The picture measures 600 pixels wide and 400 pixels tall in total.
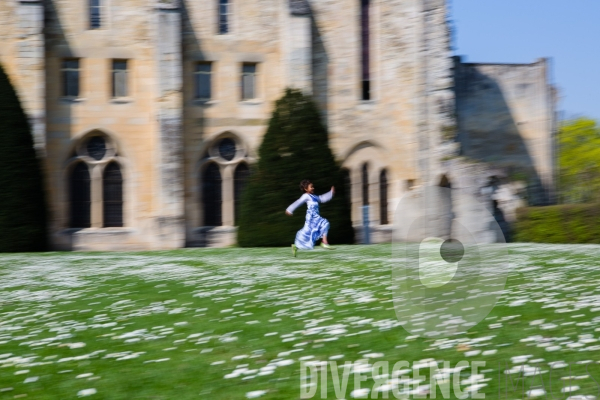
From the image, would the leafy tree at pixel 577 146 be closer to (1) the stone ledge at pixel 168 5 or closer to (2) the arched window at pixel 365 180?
(2) the arched window at pixel 365 180

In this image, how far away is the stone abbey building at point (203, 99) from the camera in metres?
27.9

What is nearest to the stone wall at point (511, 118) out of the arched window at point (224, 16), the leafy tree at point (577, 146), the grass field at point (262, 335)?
the arched window at point (224, 16)

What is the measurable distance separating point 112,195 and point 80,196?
1087 millimetres

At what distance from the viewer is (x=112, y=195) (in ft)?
93.9

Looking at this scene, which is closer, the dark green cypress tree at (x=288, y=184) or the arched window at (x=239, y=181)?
the dark green cypress tree at (x=288, y=184)

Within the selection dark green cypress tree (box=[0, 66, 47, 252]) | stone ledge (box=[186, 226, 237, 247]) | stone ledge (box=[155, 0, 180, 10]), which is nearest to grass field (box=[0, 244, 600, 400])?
dark green cypress tree (box=[0, 66, 47, 252])

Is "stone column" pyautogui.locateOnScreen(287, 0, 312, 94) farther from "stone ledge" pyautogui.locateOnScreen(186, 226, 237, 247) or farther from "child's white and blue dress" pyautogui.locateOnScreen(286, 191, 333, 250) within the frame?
"child's white and blue dress" pyautogui.locateOnScreen(286, 191, 333, 250)

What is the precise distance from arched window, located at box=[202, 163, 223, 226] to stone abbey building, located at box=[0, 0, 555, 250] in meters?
0.04

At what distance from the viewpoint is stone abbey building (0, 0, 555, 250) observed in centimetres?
2789

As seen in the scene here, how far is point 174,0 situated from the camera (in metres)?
28.2

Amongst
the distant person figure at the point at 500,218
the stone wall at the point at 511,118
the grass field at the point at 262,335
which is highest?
the stone wall at the point at 511,118

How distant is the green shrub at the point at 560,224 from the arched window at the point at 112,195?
13468mm

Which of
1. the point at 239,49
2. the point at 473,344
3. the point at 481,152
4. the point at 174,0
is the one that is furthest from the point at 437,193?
the point at 473,344

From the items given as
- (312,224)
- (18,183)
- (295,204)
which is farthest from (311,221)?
(18,183)
